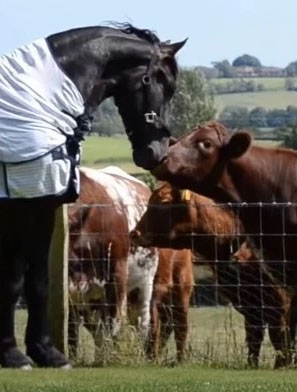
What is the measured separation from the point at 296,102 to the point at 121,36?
75.9 metres

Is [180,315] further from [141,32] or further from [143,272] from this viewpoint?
[141,32]


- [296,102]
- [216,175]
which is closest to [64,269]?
[216,175]

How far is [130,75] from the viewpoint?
9.88 meters

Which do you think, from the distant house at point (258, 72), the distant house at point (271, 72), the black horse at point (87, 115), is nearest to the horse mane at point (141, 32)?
the black horse at point (87, 115)

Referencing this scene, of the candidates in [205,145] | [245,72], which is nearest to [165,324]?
[205,145]

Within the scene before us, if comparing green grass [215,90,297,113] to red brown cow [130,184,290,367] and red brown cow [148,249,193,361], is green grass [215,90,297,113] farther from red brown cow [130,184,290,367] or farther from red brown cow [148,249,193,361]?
red brown cow [130,184,290,367]

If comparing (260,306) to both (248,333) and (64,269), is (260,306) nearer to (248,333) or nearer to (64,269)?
(248,333)

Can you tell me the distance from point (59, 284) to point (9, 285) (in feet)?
6.43

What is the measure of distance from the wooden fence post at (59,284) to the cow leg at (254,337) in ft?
4.64

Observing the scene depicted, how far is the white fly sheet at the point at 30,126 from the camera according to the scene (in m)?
9.38

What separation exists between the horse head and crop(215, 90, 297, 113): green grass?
7162 centimetres

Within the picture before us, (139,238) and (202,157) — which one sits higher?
(202,157)

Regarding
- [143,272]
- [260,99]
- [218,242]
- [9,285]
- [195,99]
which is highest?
[9,285]

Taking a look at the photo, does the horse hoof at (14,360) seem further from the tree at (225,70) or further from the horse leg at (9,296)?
the tree at (225,70)
